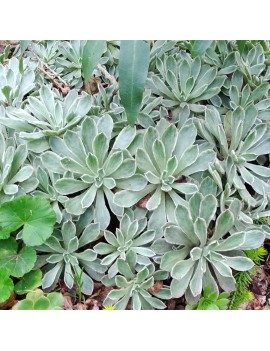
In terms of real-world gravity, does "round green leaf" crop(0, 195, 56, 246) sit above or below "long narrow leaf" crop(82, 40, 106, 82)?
below

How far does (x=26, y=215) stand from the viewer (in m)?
1.43

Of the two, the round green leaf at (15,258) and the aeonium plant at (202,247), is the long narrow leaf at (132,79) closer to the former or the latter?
the aeonium plant at (202,247)

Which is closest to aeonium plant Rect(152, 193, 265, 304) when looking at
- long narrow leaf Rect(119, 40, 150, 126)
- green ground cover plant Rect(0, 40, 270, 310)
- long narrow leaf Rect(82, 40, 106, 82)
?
green ground cover plant Rect(0, 40, 270, 310)

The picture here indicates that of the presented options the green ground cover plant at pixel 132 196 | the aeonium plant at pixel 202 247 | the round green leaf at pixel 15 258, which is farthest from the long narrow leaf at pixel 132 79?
the round green leaf at pixel 15 258

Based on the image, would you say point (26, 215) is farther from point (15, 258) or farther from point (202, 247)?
point (202, 247)

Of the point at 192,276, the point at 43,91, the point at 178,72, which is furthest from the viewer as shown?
the point at 178,72

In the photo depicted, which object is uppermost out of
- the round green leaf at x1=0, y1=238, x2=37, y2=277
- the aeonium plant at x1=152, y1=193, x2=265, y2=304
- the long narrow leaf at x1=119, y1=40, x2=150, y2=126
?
the long narrow leaf at x1=119, y1=40, x2=150, y2=126

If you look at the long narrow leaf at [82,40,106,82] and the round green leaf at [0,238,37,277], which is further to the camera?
the long narrow leaf at [82,40,106,82]

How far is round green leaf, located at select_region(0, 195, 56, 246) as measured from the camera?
55.7 inches

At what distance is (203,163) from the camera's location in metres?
1.52

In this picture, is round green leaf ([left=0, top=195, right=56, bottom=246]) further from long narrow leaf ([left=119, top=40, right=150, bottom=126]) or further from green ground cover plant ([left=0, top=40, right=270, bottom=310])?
long narrow leaf ([left=119, top=40, right=150, bottom=126])

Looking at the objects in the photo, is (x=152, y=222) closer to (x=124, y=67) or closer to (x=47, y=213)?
(x=47, y=213)

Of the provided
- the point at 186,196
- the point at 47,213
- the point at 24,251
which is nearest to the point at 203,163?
the point at 186,196
